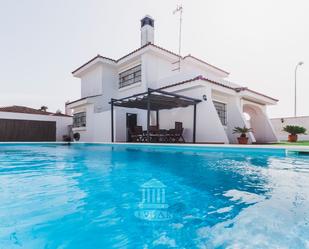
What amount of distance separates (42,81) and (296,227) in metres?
25.8

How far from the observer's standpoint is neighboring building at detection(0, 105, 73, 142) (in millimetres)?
19203

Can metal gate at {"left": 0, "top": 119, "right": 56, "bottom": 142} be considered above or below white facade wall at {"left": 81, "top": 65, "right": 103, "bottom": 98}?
below

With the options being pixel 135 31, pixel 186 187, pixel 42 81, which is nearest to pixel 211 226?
pixel 186 187

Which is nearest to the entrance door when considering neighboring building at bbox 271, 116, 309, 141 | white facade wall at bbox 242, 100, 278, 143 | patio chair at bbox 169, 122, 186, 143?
patio chair at bbox 169, 122, 186, 143

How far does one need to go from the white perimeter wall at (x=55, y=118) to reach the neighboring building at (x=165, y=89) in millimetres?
2756

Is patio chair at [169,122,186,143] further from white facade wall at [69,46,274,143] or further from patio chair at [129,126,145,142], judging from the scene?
patio chair at [129,126,145,142]

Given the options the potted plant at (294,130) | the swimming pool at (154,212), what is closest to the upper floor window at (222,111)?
the potted plant at (294,130)

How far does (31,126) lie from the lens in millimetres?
20344

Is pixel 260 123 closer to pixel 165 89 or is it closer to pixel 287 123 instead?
pixel 287 123

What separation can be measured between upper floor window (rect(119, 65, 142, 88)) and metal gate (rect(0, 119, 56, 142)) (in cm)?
900

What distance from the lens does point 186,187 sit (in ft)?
10.4

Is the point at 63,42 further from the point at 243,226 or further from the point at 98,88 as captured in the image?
the point at 243,226

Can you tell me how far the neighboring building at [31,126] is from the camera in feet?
63.0

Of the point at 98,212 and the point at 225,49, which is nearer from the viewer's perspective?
the point at 98,212
